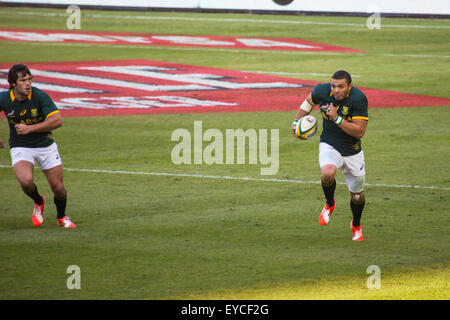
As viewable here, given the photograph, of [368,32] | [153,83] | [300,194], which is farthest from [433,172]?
[368,32]

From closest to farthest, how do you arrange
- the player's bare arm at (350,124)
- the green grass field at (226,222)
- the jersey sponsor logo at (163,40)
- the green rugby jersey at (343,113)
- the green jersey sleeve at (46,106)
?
the green grass field at (226,222), the player's bare arm at (350,124), the green rugby jersey at (343,113), the green jersey sleeve at (46,106), the jersey sponsor logo at (163,40)

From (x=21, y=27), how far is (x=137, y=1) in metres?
5.71

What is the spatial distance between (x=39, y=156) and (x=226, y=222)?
8.52ft

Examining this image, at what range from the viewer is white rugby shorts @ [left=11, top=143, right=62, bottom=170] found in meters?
10.4

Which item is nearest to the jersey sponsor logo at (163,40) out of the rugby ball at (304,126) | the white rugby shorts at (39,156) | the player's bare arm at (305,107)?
the player's bare arm at (305,107)

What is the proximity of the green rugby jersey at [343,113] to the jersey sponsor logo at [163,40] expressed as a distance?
62.2 feet

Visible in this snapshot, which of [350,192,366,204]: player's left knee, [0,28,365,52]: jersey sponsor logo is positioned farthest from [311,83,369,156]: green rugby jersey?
[0,28,365,52]: jersey sponsor logo

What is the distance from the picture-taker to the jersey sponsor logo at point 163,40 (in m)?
30.1

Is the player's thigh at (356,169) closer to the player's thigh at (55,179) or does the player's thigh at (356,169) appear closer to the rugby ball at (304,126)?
the rugby ball at (304,126)

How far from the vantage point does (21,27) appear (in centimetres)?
3522

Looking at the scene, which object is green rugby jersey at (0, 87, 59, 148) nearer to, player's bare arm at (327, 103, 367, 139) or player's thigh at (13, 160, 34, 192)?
player's thigh at (13, 160, 34, 192)

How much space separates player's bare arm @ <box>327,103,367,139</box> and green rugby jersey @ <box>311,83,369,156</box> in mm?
84

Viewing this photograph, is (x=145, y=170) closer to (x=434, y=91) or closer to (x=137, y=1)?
(x=434, y=91)
